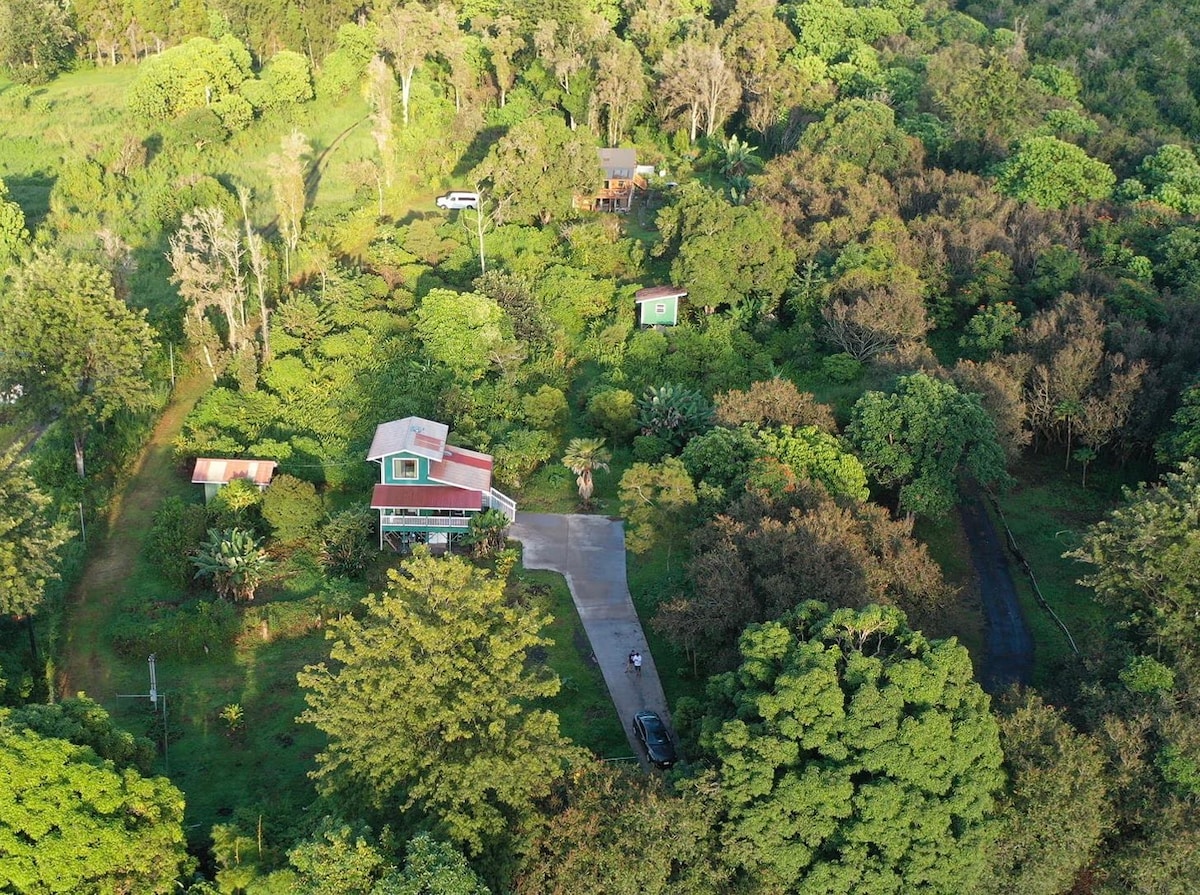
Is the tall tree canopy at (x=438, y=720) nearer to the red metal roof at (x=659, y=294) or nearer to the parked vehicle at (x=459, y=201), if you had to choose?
the red metal roof at (x=659, y=294)

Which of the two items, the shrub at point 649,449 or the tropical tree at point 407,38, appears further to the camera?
the tropical tree at point 407,38

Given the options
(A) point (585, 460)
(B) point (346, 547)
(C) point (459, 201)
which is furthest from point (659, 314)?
(B) point (346, 547)

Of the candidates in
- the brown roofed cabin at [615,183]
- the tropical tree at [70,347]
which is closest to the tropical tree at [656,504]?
the tropical tree at [70,347]

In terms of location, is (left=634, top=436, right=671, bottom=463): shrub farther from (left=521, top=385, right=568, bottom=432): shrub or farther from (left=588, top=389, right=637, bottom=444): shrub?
(left=521, top=385, right=568, bottom=432): shrub

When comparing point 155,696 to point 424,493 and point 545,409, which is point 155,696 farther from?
point 545,409

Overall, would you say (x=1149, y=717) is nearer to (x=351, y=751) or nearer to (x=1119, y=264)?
(x=351, y=751)

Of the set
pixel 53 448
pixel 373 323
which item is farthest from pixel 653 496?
pixel 53 448

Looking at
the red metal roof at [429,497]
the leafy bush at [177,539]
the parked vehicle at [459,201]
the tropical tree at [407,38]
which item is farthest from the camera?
the tropical tree at [407,38]
